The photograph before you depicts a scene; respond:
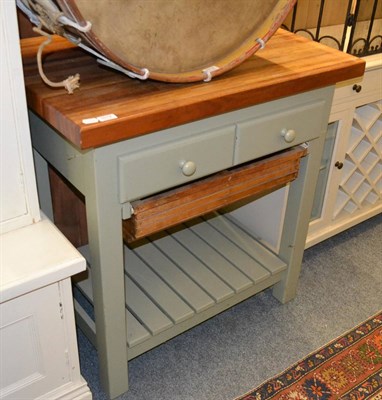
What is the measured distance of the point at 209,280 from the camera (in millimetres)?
1755

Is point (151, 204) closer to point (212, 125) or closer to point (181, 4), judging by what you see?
point (212, 125)

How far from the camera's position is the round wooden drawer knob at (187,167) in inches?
50.5

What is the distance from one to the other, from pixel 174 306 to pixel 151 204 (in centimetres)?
45

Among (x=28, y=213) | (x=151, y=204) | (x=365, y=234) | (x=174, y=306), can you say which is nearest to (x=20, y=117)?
(x=28, y=213)

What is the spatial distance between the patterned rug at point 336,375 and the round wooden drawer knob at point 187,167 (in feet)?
2.40

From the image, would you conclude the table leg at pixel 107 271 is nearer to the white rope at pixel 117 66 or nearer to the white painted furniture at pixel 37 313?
the white painted furniture at pixel 37 313

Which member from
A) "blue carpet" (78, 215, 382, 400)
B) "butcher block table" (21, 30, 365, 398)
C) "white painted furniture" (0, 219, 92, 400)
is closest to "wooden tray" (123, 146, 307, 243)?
"butcher block table" (21, 30, 365, 398)

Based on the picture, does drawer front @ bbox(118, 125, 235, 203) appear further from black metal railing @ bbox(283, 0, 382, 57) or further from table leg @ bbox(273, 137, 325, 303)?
black metal railing @ bbox(283, 0, 382, 57)

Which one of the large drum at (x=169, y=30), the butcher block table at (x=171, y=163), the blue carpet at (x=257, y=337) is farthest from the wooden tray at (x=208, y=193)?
the blue carpet at (x=257, y=337)

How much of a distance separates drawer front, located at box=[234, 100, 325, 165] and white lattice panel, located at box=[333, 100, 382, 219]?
0.54 meters

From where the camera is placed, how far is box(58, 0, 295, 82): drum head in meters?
1.13

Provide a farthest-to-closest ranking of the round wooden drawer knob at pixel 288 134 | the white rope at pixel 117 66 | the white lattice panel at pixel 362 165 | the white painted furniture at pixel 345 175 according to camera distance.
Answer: the white lattice panel at pixel 362 165
the white painted furniture at pixel 345 175
the round wooden drawer knob at pixel 288 134
the white rope at pixel 117 66

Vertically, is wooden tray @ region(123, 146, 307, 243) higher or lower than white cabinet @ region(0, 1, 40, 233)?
lower

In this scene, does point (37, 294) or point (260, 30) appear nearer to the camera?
point (37, 294)
